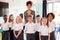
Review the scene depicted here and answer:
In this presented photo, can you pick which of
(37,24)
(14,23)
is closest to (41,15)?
(37,24)

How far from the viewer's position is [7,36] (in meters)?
2.31

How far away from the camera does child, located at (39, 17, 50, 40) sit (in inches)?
80.9

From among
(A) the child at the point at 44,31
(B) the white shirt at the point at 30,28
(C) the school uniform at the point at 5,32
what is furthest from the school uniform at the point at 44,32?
(C) the school uniform at the point at 5,32

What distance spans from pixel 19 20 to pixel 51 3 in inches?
22.2

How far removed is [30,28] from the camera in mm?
2152

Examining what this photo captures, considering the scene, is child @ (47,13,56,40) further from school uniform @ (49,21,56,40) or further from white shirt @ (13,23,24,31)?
white shirt @ (13,23,24,31)

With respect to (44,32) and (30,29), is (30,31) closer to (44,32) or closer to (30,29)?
(30,29)

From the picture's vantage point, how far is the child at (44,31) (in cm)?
205

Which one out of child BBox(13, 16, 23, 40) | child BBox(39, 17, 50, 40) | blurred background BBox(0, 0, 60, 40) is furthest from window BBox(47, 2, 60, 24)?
child BBox(13, 16, 23, 40)

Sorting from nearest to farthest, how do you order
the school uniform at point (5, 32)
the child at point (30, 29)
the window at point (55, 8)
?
the window at point (55, 8) → the child at point (30, 29) → the school uniform at point (5, 32)

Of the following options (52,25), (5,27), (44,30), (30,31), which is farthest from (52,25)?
(5,27)

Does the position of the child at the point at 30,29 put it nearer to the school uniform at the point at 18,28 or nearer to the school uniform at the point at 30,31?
the school uniform at the point at 30,31

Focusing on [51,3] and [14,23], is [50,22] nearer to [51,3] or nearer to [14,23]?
[51,3]

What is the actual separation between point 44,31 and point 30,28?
0.22m
